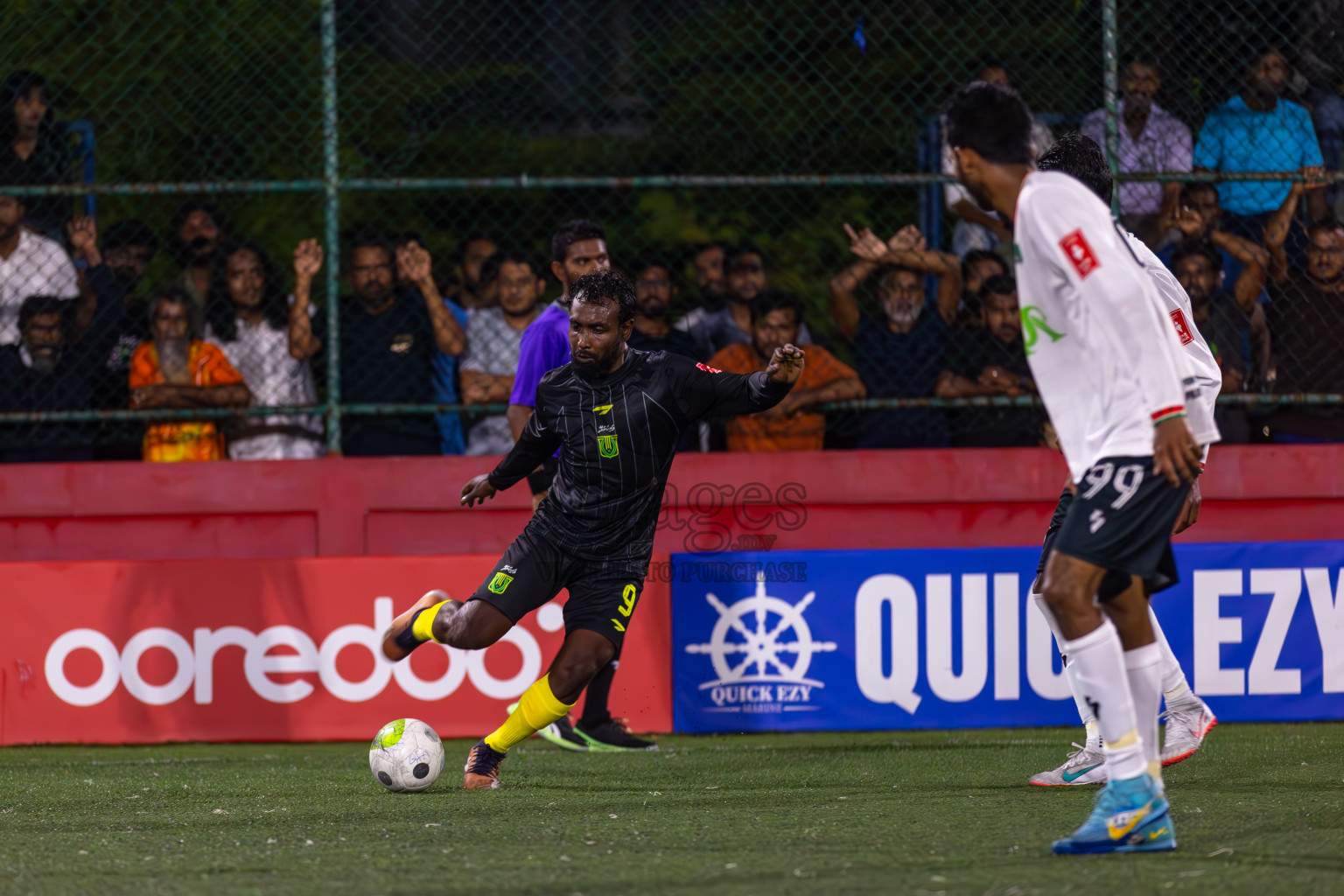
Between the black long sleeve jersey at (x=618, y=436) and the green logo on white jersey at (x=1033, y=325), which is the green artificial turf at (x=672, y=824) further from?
the green logo on white jersey at (x=1033, y=325)

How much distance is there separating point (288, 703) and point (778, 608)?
8.36 ft

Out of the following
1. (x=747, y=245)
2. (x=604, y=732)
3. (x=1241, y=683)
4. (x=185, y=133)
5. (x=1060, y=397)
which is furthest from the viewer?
(x=185, y=133)

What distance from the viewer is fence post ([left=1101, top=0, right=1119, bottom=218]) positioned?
816 cm

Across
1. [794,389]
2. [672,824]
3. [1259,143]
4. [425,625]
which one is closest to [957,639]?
[794,389]

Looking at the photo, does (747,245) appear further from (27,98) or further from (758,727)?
(27,98)

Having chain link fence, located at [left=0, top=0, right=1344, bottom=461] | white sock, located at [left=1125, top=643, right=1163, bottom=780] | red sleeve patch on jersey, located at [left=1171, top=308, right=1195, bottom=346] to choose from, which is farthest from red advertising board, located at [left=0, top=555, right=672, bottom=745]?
white sock, located at [left=1125, top=643, right=1163, bottom=780]

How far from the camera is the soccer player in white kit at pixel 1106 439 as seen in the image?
145 inches

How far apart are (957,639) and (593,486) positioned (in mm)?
2792

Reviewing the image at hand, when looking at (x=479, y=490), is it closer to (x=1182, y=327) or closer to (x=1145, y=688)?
(x=1182, y=327)

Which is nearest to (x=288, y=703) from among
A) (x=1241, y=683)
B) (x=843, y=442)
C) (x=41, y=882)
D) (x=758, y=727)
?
(x=758, y=727)

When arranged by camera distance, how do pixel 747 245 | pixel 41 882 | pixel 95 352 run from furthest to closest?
pixel 747 245 < pixel 95 352 < pixel 41 882

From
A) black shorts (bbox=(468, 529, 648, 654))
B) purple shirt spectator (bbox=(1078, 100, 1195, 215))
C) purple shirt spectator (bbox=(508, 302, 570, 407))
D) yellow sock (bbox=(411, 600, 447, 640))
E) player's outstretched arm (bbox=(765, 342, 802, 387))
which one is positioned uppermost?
purple shirt spectator (bbox=(1078, 100, 1195, 215))

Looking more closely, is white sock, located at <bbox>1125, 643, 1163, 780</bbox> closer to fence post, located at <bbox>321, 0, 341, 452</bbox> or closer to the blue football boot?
the blue football boot

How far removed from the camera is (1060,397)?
391 centimetres
